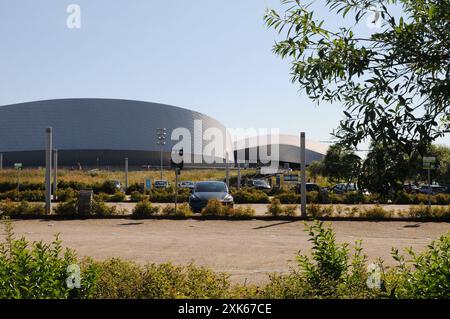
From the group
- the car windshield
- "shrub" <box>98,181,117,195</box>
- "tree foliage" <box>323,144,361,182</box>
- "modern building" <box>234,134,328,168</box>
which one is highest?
"modern building" <box>234,134,328,168</box>

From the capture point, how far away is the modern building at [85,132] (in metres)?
104

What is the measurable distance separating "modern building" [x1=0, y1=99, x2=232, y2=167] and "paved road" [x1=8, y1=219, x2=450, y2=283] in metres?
92.5

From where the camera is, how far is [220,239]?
11516 mm

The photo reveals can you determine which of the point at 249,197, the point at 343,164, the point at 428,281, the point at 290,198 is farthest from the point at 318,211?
the point at 343,164

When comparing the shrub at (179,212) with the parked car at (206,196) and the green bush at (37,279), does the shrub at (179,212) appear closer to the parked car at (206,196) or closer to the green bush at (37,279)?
the parked car at (206,196)

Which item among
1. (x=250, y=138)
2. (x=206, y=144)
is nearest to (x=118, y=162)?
(x=206, y=144)

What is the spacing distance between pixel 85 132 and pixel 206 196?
308 ft

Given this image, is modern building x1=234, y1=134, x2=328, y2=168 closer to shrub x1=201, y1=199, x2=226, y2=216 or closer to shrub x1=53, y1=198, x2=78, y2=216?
shrub x1=201, y1=199, x2=226, y2=216

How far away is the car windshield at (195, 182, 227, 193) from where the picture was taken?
19.6 m

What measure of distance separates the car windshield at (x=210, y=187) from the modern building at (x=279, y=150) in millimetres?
88738

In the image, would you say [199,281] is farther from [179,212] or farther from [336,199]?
[336,199]

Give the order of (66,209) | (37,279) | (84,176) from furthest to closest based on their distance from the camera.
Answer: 1. (84,176)
2. (66,209)
3. (37,279)

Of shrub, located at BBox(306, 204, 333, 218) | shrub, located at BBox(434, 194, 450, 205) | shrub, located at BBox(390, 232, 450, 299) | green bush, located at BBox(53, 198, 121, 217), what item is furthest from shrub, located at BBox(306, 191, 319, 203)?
shrub, located at BBox(390, 232, 450, 299)
